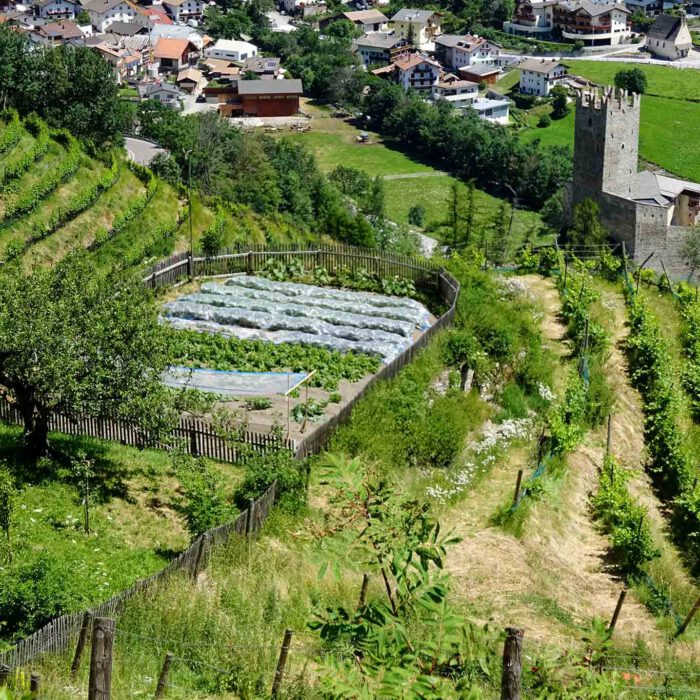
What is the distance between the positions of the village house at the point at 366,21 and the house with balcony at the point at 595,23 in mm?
22229

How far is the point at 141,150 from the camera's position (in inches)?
1992

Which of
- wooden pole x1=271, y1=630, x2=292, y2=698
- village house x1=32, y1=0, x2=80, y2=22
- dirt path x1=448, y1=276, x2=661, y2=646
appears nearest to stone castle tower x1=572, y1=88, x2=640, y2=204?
dirt path x1=448, y1=276, x2=661, y2=646

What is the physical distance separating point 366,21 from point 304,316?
123 m

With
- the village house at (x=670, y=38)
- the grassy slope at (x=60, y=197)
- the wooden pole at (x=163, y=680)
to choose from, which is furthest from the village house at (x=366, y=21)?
the wooden pole at (x=163, y=680)

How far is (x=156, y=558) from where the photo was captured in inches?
711

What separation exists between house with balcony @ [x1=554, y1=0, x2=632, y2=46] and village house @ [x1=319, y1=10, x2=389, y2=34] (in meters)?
22.2

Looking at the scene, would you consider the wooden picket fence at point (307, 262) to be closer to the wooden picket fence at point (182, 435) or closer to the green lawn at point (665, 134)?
the wooden picket fence at point (182, 435)

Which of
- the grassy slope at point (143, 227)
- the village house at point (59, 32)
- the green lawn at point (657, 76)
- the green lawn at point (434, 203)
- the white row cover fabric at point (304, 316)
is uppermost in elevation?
the white row cover fabric at point (304, 316)

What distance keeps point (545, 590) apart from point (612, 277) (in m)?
20.5

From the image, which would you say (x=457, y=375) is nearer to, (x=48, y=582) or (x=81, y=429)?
(x=81, y=429)

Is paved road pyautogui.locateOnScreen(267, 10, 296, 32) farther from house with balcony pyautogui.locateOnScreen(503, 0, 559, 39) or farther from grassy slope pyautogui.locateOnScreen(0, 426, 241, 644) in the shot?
grassy slope pyautogui.locateOnScreen(0, 426, 241, 644)

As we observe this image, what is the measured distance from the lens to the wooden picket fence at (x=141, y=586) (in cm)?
1399

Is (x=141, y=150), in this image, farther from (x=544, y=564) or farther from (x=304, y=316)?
(x=544, y=564)

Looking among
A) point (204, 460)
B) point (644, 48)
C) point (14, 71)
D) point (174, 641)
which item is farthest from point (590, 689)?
point (644, 48)
